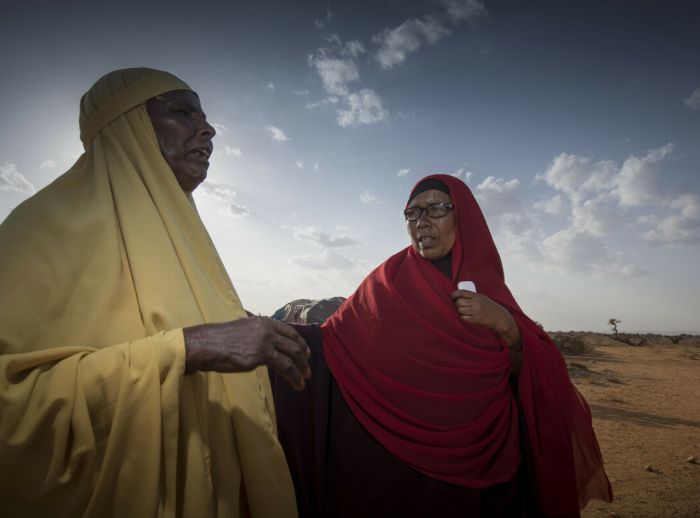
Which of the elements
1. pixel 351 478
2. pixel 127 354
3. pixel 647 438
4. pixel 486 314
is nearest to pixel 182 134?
pixel 127 354

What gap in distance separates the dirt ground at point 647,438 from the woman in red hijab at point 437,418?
95.4 inches

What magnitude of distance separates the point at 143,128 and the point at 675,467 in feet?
24.0

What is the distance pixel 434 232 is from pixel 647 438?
659 cm

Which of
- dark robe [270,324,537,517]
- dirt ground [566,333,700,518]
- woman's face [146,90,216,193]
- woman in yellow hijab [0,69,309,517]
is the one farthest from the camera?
dirt ground [566,333,700,518]

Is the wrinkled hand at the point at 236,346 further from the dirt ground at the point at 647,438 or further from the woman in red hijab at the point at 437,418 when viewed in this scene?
the dirt ground at the point at 647,438

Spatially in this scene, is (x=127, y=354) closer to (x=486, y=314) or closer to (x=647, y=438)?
(x=486, y=314)

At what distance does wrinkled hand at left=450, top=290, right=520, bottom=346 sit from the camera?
189cm

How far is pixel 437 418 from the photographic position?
1915 millimetres

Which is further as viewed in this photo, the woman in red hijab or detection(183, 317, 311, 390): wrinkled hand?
the woman in red hijab

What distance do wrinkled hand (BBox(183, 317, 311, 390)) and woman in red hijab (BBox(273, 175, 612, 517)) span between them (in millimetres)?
1034

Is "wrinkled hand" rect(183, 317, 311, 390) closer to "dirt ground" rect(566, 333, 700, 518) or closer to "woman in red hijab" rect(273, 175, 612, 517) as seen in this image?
"woman in red hijab" rect(273, 175, 612, 517)

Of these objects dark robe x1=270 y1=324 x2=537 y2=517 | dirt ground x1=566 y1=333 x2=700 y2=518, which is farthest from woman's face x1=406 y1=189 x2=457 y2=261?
dirt ground x1=566 y1=333 x2=700 y2=518

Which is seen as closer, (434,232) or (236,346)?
(236,346)

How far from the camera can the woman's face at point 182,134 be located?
154cm
